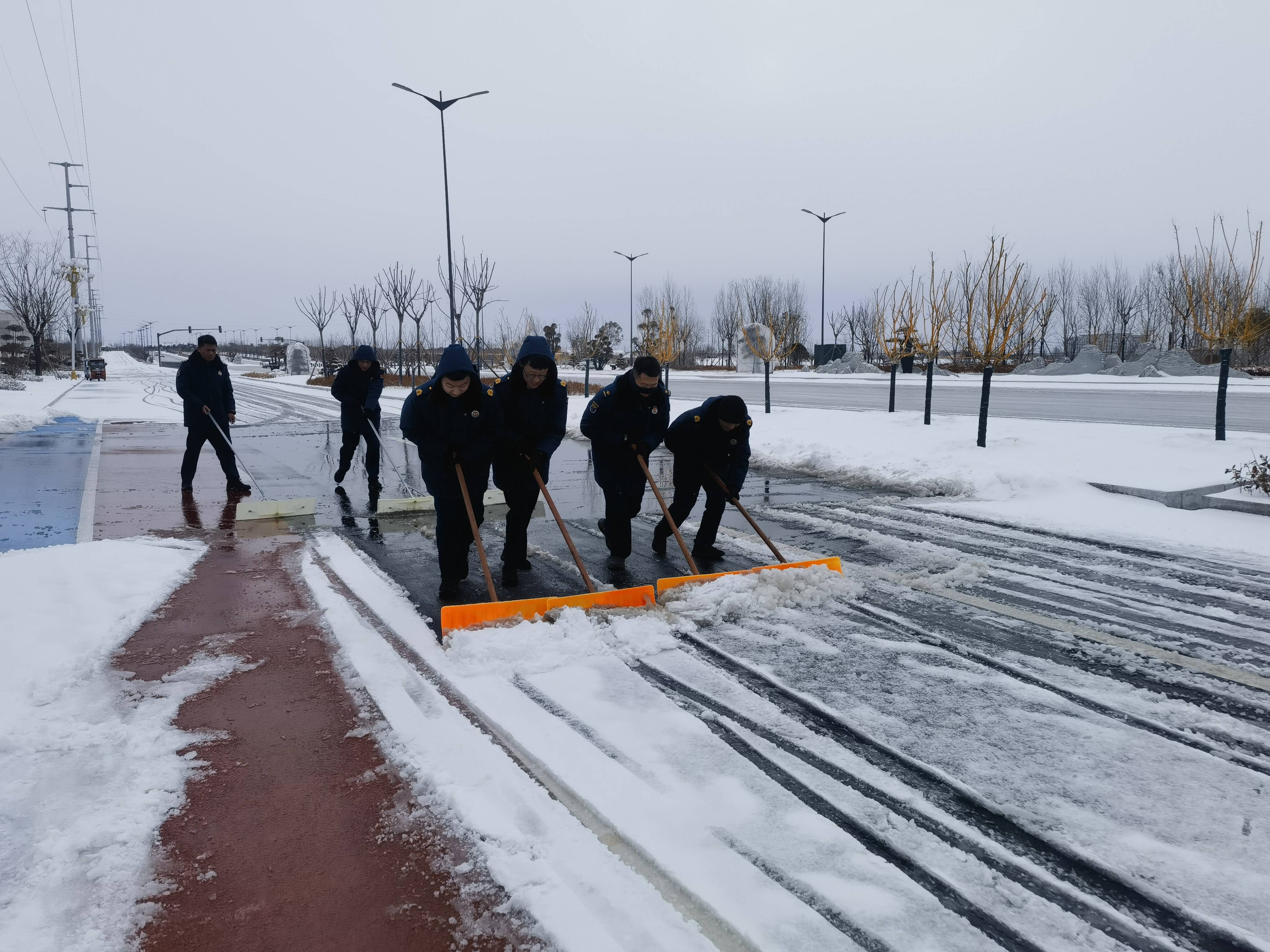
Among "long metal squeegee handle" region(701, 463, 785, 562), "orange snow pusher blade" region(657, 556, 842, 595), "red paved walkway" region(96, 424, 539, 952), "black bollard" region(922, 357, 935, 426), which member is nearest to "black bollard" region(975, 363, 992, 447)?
"black bollard" region(922, 357, 935, 426)

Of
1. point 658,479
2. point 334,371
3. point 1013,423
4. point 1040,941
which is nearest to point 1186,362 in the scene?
point 1013,423

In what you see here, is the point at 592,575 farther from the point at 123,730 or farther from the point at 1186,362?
the point at 1186,362

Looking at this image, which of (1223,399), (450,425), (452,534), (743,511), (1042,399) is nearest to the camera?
(450,425)

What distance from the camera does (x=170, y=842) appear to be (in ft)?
8.67

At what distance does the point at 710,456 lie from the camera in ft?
20.2

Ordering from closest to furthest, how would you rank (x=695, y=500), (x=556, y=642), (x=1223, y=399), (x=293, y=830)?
(x=293, y=830), (x=556, y=642), (x=695, y=500), (x=1223, y=399)

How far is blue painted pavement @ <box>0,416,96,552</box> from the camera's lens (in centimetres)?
709

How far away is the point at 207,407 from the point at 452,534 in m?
5.05

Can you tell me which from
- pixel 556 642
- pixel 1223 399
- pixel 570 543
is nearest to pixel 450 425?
pixel 570 543

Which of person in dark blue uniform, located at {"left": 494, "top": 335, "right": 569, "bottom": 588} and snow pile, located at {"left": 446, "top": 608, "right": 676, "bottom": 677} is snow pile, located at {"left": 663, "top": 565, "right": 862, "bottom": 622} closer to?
snow pile, located at {"left": 446, "top": 608, "right": 676, "bottom": 677}

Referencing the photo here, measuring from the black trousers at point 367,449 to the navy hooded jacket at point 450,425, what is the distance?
4.20 metres

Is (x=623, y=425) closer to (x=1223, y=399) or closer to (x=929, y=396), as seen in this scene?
(x=1223, y=399)

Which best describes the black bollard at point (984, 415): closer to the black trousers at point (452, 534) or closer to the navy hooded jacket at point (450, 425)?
the navy hooded jacket at point (450, 425)

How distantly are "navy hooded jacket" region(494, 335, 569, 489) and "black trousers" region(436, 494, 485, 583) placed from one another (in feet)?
1.26
